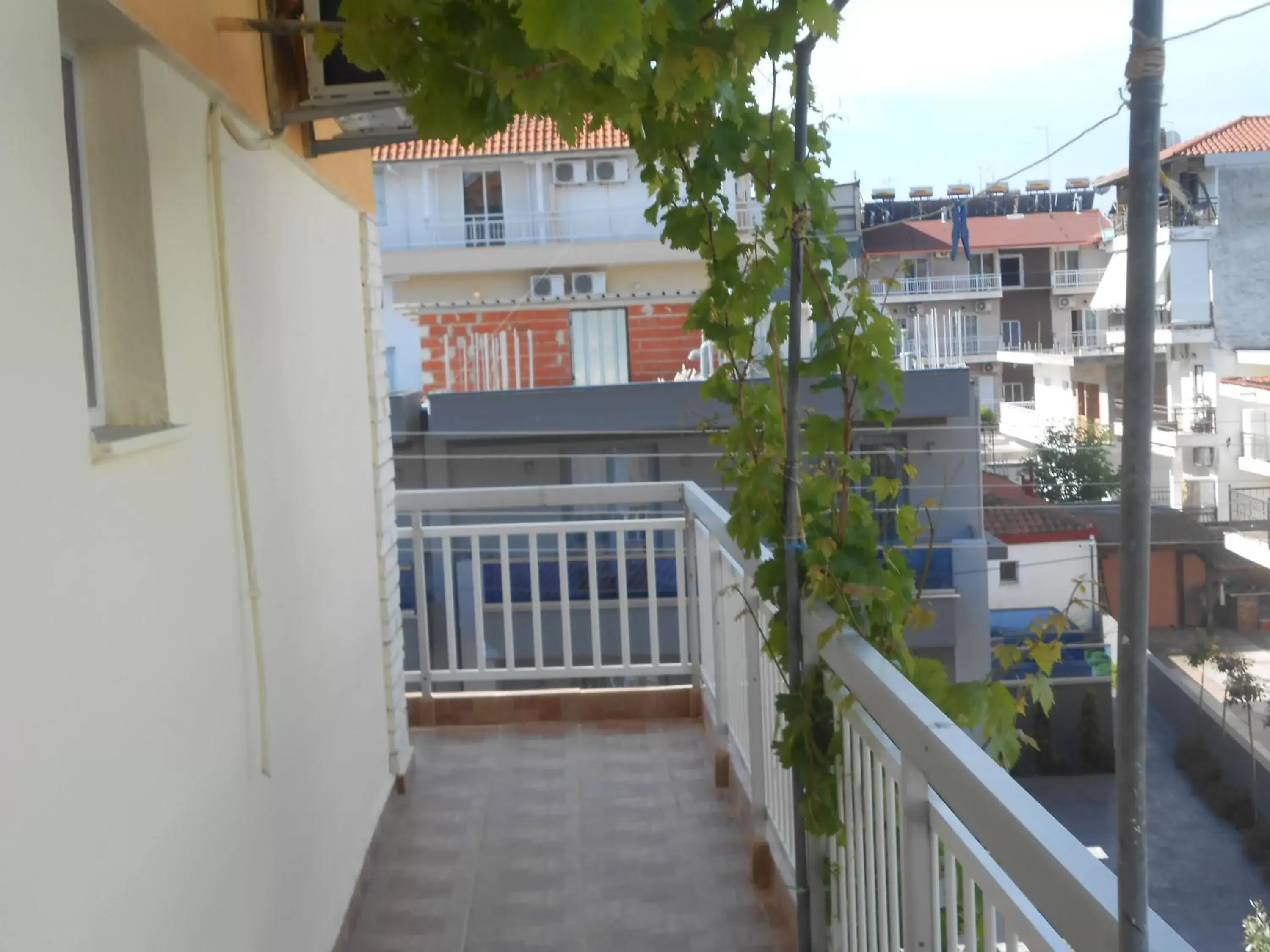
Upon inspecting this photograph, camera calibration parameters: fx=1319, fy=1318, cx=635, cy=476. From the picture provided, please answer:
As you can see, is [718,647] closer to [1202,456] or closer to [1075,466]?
[1075,466]

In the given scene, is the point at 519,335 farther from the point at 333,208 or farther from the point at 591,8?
the point at 591,8

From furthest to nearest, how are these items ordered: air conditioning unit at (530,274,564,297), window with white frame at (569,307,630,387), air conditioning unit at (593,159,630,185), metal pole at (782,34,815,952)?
air conditioning unit at (593,159,630,185) → air conditioning unit at (530,274,564,297) → window with white frame at (569,307,630,387) → metal pole at (782,34,815,952)

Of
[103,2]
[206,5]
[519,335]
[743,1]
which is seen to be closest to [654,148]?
[743,1]

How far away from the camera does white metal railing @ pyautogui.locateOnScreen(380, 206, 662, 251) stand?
16672 millimetres

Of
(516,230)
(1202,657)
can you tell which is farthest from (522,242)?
(1202,657)

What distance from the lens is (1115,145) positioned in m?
1.17

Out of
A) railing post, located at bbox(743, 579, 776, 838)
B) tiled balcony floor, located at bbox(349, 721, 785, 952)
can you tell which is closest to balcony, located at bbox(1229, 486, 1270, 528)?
railing post, located at bbox(743, 579, 776, 838)

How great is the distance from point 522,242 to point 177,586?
15247 mm

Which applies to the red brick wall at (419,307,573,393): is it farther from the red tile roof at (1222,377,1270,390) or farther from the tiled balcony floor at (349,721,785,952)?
the red tile roof at (1222,377,1270,390)

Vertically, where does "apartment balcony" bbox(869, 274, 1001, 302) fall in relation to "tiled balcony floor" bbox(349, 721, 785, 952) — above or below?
above

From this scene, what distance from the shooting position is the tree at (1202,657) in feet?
6.09

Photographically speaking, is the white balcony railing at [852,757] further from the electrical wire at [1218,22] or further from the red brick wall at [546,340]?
the red brick wall at [546,340]

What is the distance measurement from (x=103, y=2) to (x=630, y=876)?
280 centimetres

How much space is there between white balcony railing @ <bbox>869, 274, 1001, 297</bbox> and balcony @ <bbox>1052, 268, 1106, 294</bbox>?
0.69 ft
